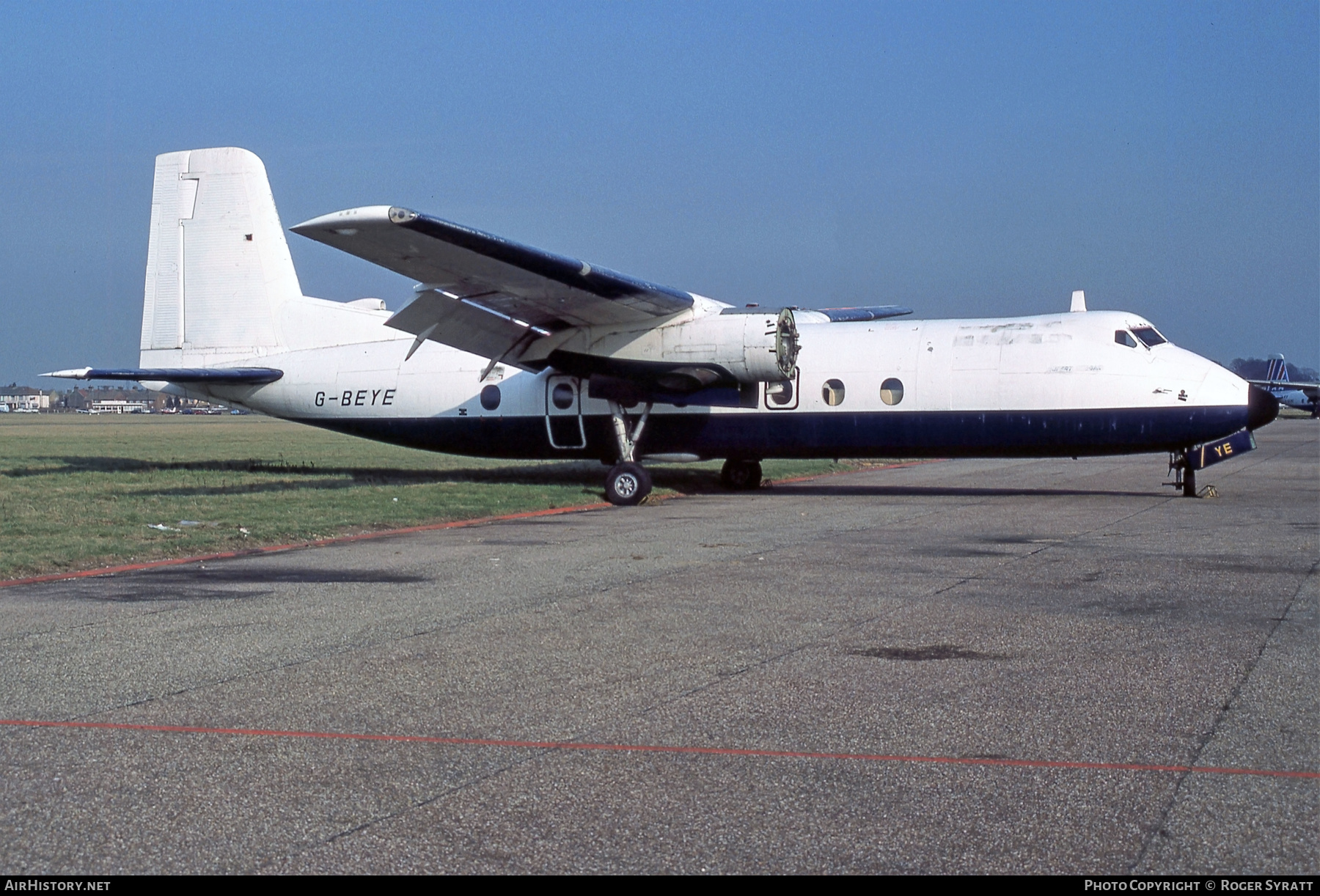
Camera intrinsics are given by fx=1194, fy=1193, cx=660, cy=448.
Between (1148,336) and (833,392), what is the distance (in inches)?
188

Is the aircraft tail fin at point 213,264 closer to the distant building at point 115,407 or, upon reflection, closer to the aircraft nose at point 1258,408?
the aircraft nose at point 1258,408

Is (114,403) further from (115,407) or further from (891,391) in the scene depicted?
(891,391)

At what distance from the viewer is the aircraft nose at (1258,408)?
17.1 m

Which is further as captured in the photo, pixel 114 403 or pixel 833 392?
pixel 114 403

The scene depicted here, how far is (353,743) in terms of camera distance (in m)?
5.00

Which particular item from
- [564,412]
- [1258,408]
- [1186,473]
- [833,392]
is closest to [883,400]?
[833,392]

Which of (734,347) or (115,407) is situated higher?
(115,407)

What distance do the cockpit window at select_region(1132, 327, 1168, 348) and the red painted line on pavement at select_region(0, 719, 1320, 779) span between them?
1453cm

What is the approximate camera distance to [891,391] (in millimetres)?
18281

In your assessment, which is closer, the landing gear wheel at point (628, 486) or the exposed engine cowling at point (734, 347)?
the exposed engine cowling at point (734, 347)

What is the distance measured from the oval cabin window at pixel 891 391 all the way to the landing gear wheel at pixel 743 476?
3659 mm

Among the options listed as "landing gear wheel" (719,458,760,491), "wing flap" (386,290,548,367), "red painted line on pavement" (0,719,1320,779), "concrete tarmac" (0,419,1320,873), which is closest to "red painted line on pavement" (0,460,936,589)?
"concrete tarmac" (0,419,1320,873)

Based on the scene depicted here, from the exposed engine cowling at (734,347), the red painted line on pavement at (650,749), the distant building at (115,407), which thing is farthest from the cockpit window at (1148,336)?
the distant building at (115,407)

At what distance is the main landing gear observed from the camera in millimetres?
18578
